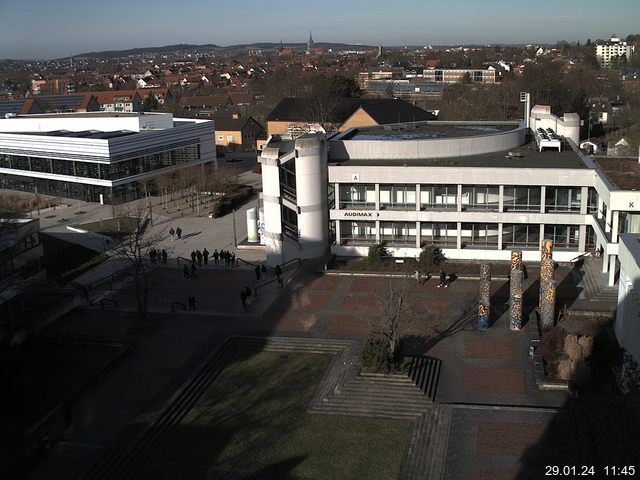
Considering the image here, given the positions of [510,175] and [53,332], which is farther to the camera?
[510,175]

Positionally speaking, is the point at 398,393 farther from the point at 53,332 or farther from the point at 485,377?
the point at 53,332

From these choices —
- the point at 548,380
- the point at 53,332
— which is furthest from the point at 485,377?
the point at 53,332

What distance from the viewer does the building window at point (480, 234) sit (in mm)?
37188

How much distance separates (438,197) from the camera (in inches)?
1474

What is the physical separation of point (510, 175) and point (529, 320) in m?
10.3

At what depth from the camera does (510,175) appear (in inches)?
1411

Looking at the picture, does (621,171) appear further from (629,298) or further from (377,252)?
(629,298)

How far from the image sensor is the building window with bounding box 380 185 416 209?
37.8 meters

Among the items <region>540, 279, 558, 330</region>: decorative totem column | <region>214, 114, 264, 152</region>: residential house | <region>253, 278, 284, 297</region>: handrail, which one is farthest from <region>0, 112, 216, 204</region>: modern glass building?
<region>540, 279, 558, 330</region>: decorative totem column

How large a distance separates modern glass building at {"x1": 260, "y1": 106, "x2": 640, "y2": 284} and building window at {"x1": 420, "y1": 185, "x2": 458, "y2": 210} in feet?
0.18

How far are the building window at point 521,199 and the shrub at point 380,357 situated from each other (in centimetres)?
1521

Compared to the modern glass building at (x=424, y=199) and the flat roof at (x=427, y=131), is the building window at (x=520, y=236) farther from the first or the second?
the flat roof at (x=427, y=131)

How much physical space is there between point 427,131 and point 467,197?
1081cm

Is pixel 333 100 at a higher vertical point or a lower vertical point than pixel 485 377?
higher
